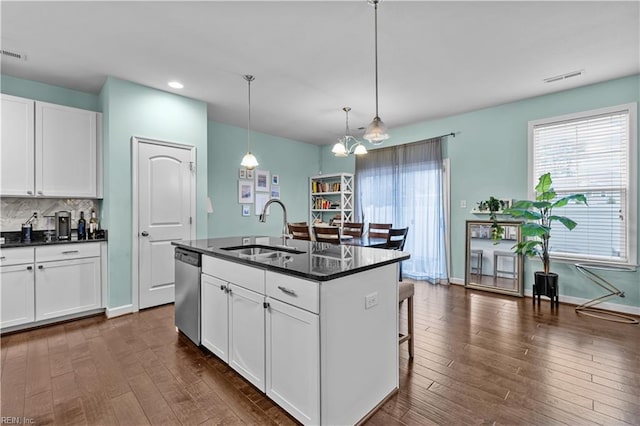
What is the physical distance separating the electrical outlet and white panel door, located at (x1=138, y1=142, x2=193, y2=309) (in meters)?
3.03

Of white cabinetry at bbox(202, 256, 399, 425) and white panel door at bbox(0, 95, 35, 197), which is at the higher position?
white panel door at bbox(0, 95, 35, 197)

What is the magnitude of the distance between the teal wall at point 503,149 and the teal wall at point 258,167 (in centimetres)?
232

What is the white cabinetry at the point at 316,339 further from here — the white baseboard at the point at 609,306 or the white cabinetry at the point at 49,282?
the white baseboard at the point at 609,306

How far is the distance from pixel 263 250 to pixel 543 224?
3685 mm

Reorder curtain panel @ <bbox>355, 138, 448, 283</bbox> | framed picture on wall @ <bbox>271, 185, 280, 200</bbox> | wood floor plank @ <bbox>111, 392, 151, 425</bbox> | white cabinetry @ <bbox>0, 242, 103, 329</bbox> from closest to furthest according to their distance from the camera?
wood floor plank @ <bbox>111, 392, 151, 425</bbox> → white cabinetry @ <bbox>0, 242, 103, 329</bbox> → curtain panel @ <bbox>355, 138, 448, 283</bbox> → framed picture on wall @ <bbox>271, 185, 280, 200</bbox>

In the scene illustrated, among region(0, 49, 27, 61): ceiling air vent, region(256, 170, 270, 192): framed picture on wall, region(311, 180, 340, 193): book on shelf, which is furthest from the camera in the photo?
region(311, 180, 340, 193): book on shelf

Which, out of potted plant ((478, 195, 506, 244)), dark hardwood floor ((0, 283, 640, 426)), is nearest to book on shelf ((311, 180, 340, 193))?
potted plant ((478, 195, 506, 244))

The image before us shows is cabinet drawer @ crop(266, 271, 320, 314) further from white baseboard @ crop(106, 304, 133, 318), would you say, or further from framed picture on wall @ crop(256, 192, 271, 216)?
framed picture on wall @ crop(256, 192, 271, 216)

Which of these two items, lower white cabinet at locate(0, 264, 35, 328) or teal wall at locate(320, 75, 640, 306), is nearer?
lower white cabinet at locate(0, 264, 35, 328)

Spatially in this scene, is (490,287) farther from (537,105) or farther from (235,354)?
(235,354)

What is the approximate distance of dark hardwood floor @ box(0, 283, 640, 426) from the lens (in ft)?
5.72

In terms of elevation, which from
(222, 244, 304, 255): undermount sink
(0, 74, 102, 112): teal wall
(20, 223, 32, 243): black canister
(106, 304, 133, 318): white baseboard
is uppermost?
(0, 74, 102, 112): teal wall

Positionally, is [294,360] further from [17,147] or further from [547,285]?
[17,147]

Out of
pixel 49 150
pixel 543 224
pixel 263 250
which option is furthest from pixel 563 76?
pixel 49 150
